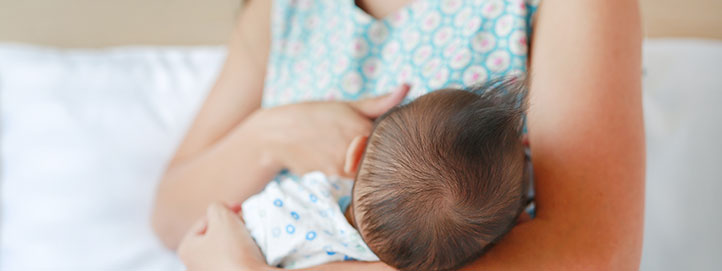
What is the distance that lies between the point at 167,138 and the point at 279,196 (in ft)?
2.15

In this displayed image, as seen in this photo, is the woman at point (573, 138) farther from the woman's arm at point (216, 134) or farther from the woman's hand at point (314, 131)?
the woman's arm at point (216, 134)

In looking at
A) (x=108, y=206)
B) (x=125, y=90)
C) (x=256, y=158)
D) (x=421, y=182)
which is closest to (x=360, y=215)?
(x=421, y=182)

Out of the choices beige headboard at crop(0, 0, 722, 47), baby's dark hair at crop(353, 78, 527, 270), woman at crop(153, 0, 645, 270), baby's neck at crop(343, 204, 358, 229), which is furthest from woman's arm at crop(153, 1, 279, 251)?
beige headboard at crop(0, 0, 722, 47)

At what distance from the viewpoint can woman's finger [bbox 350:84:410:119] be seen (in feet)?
2.21

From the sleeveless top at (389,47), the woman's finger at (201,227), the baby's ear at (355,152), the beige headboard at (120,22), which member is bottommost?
the woman's finger at (201,227)

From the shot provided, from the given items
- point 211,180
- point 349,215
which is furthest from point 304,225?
point 211,180

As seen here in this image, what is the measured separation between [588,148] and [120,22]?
53.3 inches

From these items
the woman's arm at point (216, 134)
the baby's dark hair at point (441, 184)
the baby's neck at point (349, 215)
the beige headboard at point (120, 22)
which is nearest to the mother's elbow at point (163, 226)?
the woman's arm at point (216, 134)

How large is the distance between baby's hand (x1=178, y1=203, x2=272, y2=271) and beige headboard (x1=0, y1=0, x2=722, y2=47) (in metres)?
0.91

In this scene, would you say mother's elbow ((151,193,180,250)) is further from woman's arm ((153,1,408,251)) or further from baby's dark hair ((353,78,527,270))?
baby's dark hair ((353,78,527,270))

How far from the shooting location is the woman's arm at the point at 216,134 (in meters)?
0.86

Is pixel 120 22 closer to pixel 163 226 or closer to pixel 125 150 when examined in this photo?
pixel 125 150

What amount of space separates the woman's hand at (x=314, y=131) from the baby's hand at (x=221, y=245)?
0.10 m

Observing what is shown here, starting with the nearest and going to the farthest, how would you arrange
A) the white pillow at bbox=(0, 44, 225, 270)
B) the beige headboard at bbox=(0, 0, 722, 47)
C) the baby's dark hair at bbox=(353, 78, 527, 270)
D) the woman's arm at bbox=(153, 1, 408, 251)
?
the baby's dark hair at bbox=(353, 78, 527, 270) → the woman's arm at bbox=(153, 1, 408, 251) → the white pillow at bbox=(0, 44, 225, 270) → the beige headboard at bbox=(0, 0, 722, 47)
